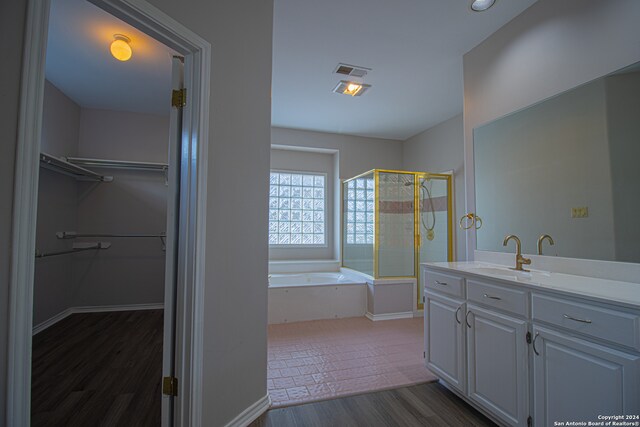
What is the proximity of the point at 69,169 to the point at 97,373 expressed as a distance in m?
2.23

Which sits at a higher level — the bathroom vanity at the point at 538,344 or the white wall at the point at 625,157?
the white wall at the point at 625,157

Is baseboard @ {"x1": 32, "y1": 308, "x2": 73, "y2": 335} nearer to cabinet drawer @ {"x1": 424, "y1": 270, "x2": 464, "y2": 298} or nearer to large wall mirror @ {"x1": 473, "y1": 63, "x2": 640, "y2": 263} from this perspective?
cabinet drawer @ {"x1": 424, "y1": 270, "x2": 464, "y2": 298}

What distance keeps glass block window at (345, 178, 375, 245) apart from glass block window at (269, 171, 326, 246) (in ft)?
1.74

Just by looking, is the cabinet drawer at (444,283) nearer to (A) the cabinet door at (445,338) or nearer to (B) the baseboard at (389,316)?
(A) the cabinet door at (445,338)

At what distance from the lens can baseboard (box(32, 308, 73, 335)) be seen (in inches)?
118

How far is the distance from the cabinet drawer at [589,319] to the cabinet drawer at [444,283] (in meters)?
0.48

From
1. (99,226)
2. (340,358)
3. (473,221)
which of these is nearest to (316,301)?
(340,358)

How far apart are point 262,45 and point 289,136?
288 centimetres

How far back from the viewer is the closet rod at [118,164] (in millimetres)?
3457

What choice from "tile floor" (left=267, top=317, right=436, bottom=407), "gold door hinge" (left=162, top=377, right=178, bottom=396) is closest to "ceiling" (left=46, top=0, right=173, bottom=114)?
"gold door hinge" (left=162, top=377, right=178, bottom=396)

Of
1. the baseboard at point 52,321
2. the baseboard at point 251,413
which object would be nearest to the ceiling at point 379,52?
the baseboard at point 251,413

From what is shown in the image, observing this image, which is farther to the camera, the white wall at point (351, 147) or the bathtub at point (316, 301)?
the white wall at point (351, 147)

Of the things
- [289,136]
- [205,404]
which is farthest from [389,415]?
[289,136]

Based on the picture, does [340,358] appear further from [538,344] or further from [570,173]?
[570,173]
